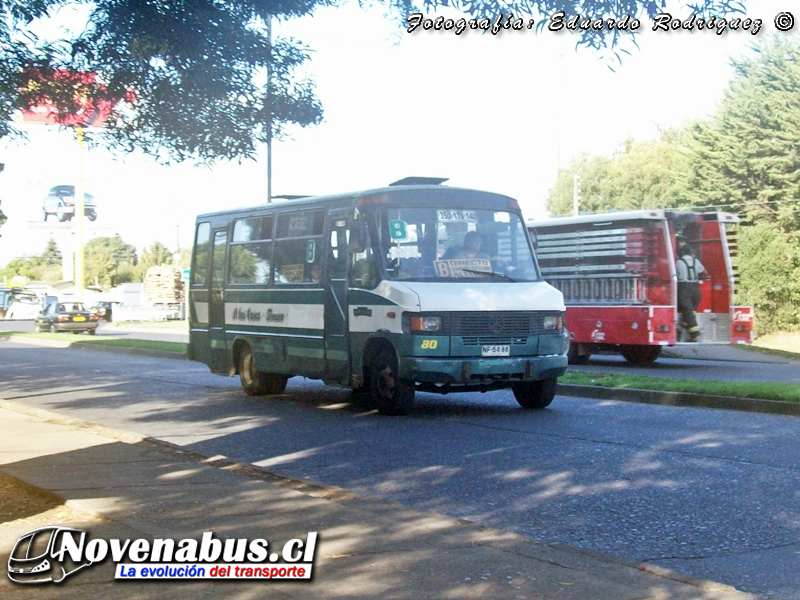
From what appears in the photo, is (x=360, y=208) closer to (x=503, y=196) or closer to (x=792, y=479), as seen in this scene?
(x=503, y=196)

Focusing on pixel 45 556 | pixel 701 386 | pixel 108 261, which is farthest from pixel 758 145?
pixel 108 261

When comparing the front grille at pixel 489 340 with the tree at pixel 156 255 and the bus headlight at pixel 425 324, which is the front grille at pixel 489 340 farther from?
the tree at pixel 156 255

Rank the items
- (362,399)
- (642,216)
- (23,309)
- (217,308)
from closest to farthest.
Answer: (362,399) → (217,308) → (642,216) → (23,309)

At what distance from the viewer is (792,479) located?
8750mm

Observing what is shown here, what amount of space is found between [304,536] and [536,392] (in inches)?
307

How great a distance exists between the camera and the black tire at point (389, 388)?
1315 cm

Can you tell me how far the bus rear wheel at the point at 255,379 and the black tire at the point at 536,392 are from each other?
3.98 meters

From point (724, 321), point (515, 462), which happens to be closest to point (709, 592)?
point (515, 462)

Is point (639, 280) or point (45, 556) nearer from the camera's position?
point (45, 556)

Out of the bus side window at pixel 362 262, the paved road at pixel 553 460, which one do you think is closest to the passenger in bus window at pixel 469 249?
the bus side window at pixel 362 262

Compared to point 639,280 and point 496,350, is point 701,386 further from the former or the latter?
point 639,280

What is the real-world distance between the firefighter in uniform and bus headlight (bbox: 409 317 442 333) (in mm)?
10026

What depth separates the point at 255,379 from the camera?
53.2 ft

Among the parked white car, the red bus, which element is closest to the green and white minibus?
the red bus
